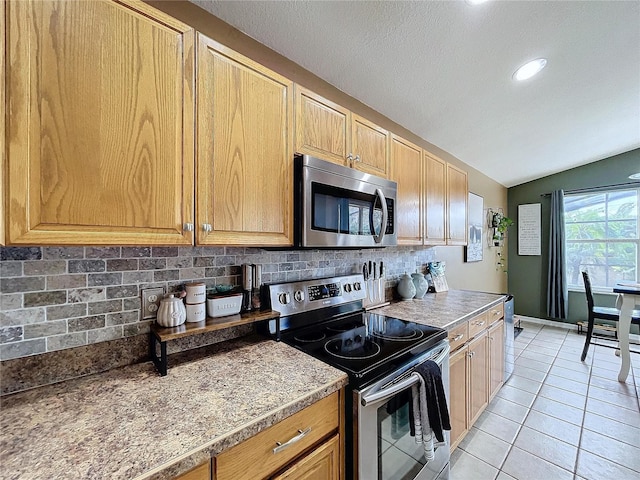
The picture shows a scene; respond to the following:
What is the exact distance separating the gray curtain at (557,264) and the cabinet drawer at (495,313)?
3010mm

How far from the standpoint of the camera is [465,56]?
5.71ft

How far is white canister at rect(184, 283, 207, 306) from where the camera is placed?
1.18 metres

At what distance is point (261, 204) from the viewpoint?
1.16 meters

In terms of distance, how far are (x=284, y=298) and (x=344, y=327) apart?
1.40ft

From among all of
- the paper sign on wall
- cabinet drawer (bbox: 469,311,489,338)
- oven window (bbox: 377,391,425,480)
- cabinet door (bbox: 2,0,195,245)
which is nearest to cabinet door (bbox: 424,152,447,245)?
cabinet drawer (bbox: 469,311,489,338)

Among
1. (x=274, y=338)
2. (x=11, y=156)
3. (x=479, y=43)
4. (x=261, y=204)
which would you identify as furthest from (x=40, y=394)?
(x=479, y=43)

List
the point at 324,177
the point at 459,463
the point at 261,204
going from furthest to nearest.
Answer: the point at 459,463 → the point at 324,177 → the point at 261,204

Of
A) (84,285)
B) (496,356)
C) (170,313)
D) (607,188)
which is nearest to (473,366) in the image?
(496,356)

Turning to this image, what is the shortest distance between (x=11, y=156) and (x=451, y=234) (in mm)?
2675

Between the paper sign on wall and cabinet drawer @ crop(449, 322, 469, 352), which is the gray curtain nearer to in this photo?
the paper sign on wall

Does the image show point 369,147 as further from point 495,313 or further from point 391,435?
point 495,313

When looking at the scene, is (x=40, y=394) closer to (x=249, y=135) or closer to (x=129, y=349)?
(x=129, y=349)

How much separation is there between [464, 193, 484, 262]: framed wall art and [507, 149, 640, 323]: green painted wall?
1.47 metres

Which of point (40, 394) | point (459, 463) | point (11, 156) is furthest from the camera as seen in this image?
point (459, 463)
